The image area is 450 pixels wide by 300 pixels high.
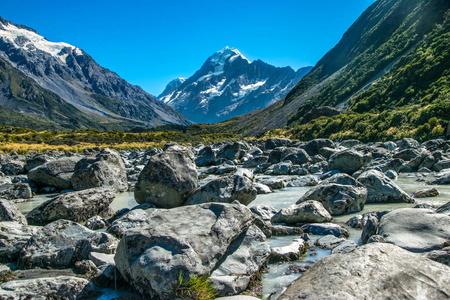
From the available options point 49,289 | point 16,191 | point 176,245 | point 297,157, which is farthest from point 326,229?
point 297,157

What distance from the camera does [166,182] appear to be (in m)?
9.52

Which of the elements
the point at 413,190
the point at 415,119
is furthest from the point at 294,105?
the point at 413,190

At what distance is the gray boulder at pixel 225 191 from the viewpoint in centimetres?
916

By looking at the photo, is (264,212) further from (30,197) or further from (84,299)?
(30,197)

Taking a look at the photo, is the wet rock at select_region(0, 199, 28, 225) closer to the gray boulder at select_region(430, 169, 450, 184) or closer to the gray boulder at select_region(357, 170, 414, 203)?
the gray boulder at select_region(357, 170, 414, 203)

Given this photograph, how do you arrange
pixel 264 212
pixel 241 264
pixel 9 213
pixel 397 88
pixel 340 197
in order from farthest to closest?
1. pixel 397 88
2. pixel 340 197
3. pixel 264 212
4. pixel 9 213
5. pixel 241 264

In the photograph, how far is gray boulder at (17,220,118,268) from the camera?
5.42 metres

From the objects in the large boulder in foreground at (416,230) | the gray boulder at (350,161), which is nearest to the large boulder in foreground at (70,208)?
the large boulder in foreground at (416,230)

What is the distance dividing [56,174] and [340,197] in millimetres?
13803

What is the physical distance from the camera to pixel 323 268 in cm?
344

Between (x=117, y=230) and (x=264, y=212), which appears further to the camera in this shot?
(x=264, y=212)

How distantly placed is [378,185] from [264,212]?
4.49 m

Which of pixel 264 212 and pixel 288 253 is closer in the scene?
pixel 288 253

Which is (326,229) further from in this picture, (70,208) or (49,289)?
(70,208)
